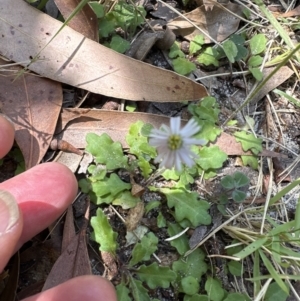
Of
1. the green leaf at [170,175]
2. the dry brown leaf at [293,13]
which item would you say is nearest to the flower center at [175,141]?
the green leaf at [170,175]

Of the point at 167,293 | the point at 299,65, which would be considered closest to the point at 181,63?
the point at 299,65

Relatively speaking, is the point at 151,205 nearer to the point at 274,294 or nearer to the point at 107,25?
the point at 274,294

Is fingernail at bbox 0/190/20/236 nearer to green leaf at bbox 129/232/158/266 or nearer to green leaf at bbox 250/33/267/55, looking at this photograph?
green leaf at bbox 129/232/158/266

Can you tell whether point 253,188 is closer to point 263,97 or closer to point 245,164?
point 245,164

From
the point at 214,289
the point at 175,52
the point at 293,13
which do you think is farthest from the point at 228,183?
the point at 293,13

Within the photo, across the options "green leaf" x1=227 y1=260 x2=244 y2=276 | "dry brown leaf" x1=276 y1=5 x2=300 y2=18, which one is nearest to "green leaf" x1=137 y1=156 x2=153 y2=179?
"green leaf" x1=227 y1=260 x2=244 y2=276
